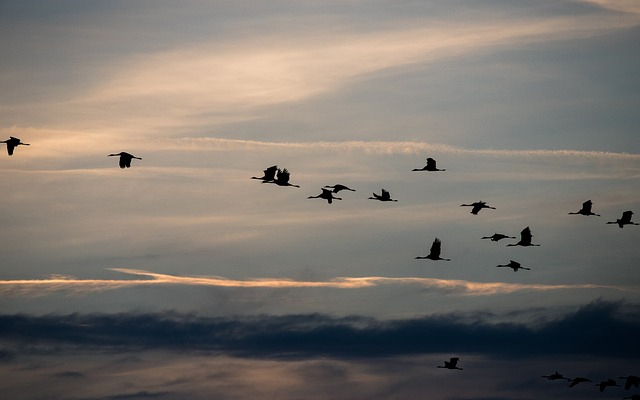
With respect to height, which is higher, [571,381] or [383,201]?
[383,201]

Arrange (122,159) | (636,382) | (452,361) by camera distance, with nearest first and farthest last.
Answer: (122,159)
(636,382)
(452,361)

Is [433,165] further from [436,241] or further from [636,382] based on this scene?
[636,382]

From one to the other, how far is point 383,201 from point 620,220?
25976 millimetres

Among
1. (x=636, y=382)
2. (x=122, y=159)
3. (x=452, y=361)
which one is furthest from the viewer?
(x=452, y=361)

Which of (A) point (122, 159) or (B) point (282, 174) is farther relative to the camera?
(B) point (282, 174)

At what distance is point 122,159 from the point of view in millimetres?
142500

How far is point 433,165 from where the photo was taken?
15900 cm

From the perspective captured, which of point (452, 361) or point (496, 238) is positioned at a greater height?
point (496, 238)

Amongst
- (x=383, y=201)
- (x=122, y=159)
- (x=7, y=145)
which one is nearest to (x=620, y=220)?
(x=383, y=201)

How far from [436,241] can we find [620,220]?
64.5ft

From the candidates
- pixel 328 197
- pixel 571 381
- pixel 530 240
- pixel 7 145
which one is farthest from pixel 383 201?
pixel 7 145

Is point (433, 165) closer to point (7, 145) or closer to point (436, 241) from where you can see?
point (436, 241)

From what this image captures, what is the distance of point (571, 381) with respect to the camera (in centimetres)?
16350

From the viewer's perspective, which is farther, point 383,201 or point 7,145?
point 383,201
